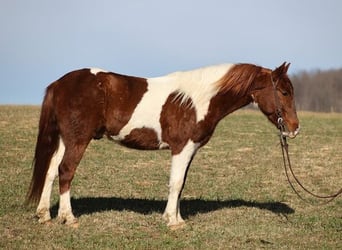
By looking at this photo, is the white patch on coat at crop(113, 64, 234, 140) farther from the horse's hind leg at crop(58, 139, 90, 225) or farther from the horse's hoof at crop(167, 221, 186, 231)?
the horse's hoof at crop(167, 221, 186, 231)

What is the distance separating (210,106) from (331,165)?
923 cm

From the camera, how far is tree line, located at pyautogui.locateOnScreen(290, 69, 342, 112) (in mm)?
105250

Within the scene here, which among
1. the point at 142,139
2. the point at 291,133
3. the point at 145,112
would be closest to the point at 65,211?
the point at 142,139

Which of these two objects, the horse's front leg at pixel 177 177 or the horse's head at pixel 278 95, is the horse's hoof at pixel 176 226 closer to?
the horse's front leg at pixel 177 177

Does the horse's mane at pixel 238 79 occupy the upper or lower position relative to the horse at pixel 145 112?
upper

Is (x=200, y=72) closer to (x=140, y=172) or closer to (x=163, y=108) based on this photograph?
(x=163, y=108)

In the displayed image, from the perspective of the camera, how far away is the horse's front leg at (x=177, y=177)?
755 cm

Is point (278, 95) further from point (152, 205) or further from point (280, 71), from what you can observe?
point (152, 205)

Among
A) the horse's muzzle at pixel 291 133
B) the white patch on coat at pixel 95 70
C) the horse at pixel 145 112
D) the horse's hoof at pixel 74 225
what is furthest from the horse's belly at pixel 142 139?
the horse's muzzle at pixel 291 133

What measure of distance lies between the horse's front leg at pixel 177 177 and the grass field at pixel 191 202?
190 mm

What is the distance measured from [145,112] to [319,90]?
105 metres

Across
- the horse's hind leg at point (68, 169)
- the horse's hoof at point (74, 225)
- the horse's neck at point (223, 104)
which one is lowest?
the horse's hoof at point (74, 225)

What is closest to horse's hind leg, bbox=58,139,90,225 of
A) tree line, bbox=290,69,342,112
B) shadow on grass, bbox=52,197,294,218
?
shadow on grass, bbox=52,197,294,218

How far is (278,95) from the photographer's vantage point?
7.68 m
